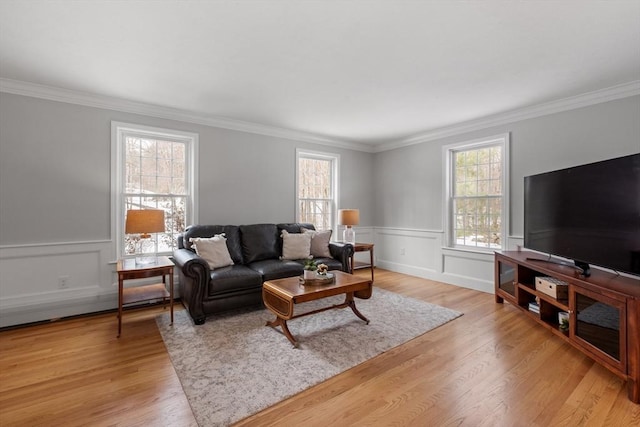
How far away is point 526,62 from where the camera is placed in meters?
2.52

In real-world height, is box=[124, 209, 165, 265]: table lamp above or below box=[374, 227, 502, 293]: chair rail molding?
above

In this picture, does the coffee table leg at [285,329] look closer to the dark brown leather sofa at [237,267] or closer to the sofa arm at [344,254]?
the dark brown leather sofa at [237,267]

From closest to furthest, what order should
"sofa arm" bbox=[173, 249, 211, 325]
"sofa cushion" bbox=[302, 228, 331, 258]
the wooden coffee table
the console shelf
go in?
the console shelf
the wooden coffee table
"sofa arm" bbox=[173, 249, 211, 325]
"sofa cushion" bbox=[302, 228, 331, 258]

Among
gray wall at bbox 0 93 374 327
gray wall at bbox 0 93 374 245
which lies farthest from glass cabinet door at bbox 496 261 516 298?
gray wall at bbox 0 93 374 327

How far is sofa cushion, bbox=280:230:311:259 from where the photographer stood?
13.2 ft

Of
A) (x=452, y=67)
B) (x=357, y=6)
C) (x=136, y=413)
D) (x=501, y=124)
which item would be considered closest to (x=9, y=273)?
(x=136, y=413)

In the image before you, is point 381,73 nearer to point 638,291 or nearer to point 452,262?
point 638,291

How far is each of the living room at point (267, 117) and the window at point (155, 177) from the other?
0.09 metres

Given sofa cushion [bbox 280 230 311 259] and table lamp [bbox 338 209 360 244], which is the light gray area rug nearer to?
sofa cushion [bbox 280 230 311 259]

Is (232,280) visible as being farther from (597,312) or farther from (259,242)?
(597,312)

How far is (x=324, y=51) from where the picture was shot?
236cm

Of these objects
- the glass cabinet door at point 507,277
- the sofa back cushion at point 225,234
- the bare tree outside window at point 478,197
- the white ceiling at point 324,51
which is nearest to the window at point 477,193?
the bare tree outside window at point 478,197

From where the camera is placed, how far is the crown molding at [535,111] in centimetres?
302

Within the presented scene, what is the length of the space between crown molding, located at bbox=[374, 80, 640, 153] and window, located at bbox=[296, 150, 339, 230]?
147cm
